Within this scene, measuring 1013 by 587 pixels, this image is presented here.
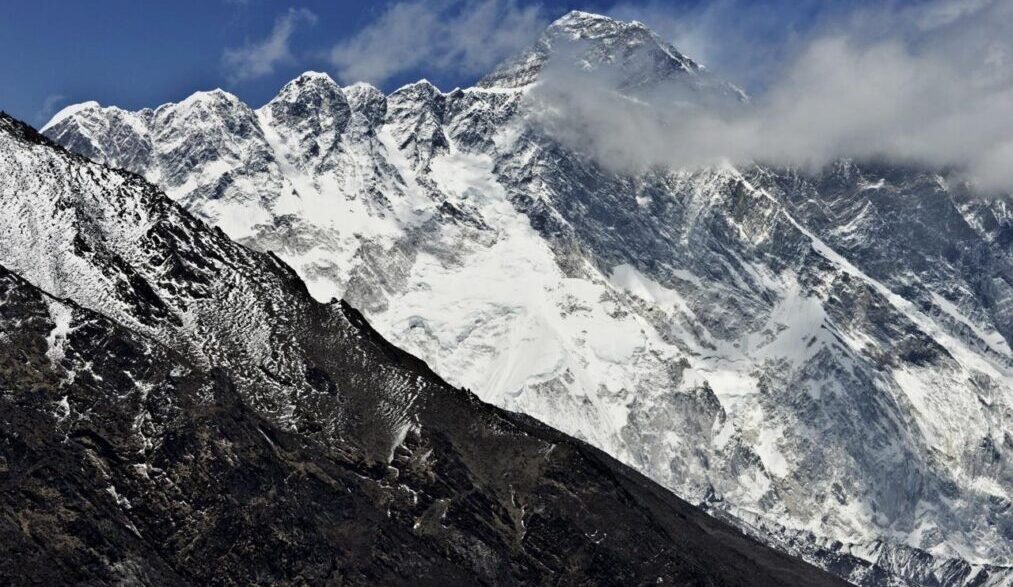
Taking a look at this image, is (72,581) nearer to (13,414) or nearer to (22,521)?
(22,521)

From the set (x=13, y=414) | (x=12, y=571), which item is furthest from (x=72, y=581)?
(x=13, y=414)

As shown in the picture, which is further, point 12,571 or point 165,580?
point 165,580

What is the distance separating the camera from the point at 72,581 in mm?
184500

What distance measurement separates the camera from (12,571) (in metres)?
180

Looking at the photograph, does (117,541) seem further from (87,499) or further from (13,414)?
(13,414)

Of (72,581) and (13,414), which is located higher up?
(13,414)

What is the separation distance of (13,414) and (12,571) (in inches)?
936

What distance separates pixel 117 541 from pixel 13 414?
1895 cm

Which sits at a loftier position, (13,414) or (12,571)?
(13,414)

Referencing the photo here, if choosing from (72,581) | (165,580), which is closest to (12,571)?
(72,581)

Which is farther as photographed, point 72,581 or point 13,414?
point 13,414

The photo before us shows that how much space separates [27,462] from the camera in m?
195

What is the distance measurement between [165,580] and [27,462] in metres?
19.4

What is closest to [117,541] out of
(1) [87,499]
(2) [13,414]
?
(1) [87,499]
